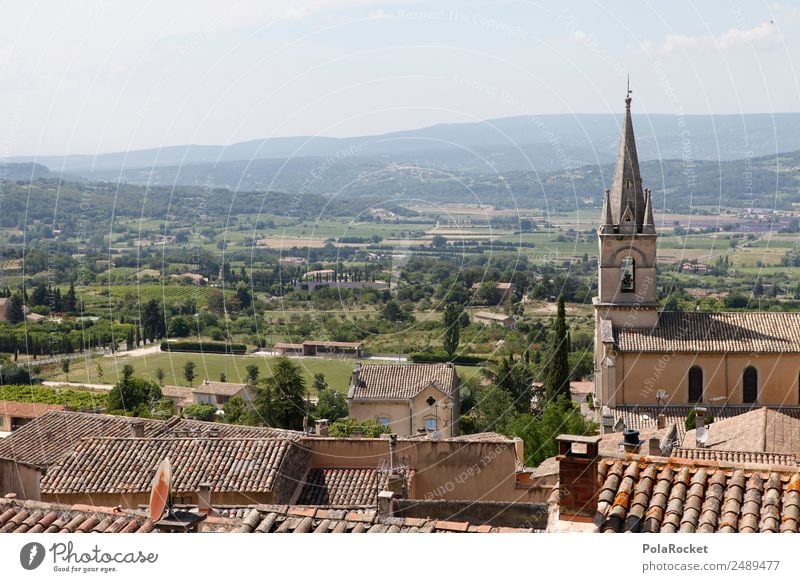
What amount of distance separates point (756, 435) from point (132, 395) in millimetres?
25618

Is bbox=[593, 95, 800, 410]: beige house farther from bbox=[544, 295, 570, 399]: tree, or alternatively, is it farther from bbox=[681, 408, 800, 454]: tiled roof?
bbox=[681, 408, 800, 454]: tiled roof

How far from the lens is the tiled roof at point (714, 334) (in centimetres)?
2834

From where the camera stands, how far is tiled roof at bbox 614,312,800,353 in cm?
2834

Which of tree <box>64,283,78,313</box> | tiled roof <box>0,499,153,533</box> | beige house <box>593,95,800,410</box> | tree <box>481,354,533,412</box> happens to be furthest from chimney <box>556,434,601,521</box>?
tree <box>64,283,78,313</box>

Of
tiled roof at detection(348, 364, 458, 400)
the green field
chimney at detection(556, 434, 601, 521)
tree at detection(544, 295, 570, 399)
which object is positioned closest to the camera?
chimney at detection(556, 434, 601, 521)

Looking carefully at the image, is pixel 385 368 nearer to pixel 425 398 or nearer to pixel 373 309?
pixel 425 398

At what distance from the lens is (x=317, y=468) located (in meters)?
15.9

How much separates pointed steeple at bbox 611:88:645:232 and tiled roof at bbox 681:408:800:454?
946cm

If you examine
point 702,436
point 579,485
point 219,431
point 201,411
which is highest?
point 579,485

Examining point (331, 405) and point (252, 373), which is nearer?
point (331, 405)

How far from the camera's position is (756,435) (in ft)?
61.6

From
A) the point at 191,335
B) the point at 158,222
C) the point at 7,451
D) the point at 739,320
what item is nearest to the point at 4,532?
the point at 7,451

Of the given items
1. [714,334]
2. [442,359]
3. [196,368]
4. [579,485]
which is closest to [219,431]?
[579,485]

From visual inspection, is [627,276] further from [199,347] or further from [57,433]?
[199,347]
